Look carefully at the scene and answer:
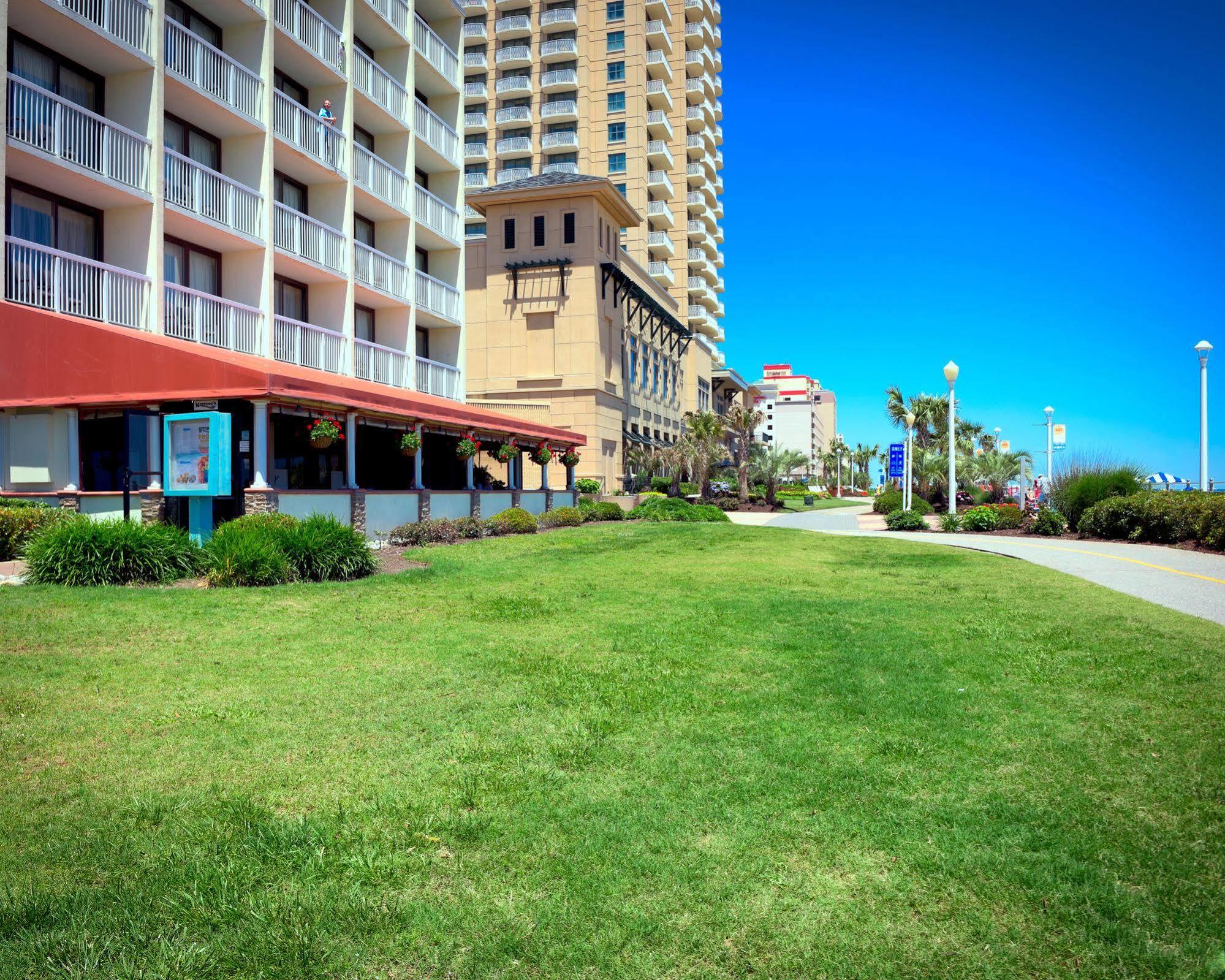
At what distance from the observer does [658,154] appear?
6391 cm

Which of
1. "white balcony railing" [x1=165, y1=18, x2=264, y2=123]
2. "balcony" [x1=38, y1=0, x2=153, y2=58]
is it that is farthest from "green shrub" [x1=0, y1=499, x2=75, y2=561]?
"white balcony railing" [x1=165, y1=18, x2=264, y2=123]

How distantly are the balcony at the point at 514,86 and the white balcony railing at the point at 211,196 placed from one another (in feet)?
151

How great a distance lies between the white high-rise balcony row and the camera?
16625mm

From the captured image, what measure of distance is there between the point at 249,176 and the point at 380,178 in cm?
585

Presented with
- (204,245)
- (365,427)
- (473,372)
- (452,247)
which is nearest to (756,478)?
(473,372)

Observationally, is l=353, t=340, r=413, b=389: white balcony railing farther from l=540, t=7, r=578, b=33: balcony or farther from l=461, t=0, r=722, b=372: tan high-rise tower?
l=540, t=7, r=578, b=33: balcony

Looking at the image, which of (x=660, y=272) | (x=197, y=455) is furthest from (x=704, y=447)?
(x=197, y=455)

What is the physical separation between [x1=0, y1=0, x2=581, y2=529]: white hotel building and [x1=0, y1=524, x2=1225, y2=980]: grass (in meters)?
9.04

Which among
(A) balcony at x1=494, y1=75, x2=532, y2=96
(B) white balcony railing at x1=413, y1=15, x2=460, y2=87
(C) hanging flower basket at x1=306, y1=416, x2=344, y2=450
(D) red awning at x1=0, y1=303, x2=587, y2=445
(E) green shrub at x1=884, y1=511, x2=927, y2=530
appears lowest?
(E) green shrub at x1=884, y1=511, x2=927, y2=530

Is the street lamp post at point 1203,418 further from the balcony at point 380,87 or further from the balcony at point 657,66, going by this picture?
the balcony at point 657,66

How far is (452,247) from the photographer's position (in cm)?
3152

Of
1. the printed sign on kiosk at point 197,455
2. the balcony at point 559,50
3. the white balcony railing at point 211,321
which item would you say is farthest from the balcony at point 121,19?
the balcony at point 559,50

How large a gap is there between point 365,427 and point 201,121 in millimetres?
9311

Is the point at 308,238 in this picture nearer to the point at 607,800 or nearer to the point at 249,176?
the point at 249,176
